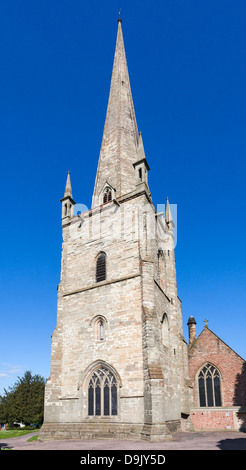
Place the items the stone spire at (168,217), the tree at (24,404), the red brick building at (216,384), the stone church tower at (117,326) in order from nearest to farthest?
the stone church tower at (117,326), the red brick building at (216,384), the stone spire at (168,217), the tree at (24,404)

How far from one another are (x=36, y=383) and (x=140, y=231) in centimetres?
2305

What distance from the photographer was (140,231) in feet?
68.8

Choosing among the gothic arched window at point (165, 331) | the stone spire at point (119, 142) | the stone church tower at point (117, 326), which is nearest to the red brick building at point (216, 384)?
the stone church tower at point (117, 326)

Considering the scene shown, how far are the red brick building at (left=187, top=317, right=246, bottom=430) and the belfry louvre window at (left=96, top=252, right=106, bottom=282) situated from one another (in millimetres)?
10155

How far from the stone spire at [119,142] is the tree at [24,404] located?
67.4 feet

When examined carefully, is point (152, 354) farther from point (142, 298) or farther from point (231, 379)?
point (231, 379)

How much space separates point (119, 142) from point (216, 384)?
1955cm

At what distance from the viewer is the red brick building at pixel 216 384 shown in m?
23.5

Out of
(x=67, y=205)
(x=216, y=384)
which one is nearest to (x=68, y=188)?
(x=67, y=205)

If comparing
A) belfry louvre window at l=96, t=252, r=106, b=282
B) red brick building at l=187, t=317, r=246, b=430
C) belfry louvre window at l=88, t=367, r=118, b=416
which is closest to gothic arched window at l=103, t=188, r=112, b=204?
belfry louvre window at l=96, t=252, r=106, b=282

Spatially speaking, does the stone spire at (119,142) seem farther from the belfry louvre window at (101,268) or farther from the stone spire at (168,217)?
the stone spire at (168,217)

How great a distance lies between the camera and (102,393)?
18.7 m
